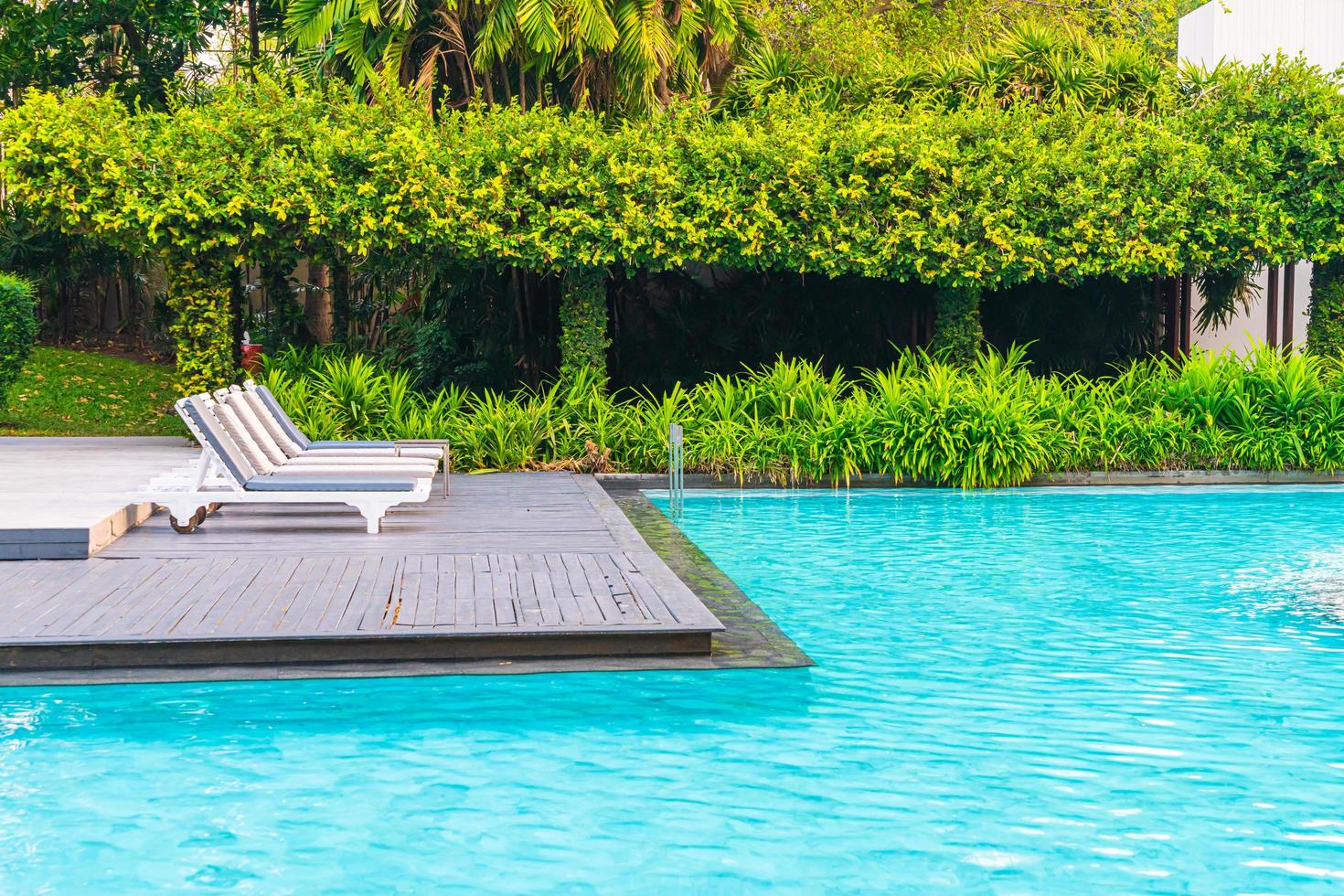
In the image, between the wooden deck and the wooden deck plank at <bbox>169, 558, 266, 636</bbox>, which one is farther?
the wooden deck plank at <bbox>169, 558, 266, 636</bbox>

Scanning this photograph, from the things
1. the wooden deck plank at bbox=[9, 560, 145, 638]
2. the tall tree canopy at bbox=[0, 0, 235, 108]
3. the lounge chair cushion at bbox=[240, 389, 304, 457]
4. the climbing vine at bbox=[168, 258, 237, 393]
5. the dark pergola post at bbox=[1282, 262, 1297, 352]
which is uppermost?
the tall tree canopy at bbox=[0, 0, 235, 108]

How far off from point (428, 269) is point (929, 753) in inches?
608

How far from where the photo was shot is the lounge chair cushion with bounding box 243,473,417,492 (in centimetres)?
912

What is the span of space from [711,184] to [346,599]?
32.4ft

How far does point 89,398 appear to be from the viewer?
933 inches

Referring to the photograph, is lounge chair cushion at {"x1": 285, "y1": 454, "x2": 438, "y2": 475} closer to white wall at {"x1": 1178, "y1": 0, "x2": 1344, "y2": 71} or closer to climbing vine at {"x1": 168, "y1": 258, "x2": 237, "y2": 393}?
climbing vine at {"x1": 168, "y1": 258, "x2": 237, "y2": 393}

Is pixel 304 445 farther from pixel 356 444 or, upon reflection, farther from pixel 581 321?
pixel 581 321

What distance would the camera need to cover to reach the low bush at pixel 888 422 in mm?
14352

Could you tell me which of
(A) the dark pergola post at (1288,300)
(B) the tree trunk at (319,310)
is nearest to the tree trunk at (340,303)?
(B) the tree trunk at (319,310)

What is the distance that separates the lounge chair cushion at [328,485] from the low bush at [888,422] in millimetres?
5337

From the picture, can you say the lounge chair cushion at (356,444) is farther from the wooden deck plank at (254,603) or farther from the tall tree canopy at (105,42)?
the tall tree canopy at (105,42)

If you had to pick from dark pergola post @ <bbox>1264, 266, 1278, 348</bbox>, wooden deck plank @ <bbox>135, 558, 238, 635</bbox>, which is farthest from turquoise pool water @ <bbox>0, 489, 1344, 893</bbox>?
dark pergola post @ <bbox>1264, 266, 1278, 348</bbox>

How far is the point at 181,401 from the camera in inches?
361

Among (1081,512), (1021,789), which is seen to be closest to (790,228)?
(1081,512)
